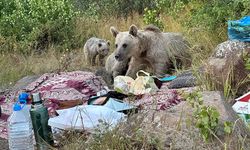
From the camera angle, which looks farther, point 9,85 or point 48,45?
point 48,45

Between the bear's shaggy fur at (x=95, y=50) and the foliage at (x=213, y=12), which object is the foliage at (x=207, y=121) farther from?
the bear's shaggy fur at (x=95, y=50)

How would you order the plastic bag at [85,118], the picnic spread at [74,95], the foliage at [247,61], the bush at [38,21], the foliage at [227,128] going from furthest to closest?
the bush at [38,21] → the picnic spread at [74,95] → the foliage at [247,61] → the plastic bag at [85,118] → the foliage at [227,128]

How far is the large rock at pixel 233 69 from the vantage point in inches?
256

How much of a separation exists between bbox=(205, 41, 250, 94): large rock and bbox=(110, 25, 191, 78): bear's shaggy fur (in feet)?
8.85

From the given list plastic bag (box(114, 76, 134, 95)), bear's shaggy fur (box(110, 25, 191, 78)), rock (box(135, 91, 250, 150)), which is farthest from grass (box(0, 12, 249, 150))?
plastic bag (box(114, 76, 134, 95))

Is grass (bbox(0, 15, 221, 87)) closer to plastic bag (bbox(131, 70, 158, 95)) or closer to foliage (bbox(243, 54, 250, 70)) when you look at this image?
plastic bag (bbox(131, 70, 158, 95))

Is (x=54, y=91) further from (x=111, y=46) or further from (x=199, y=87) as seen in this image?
(x=111, y=46)

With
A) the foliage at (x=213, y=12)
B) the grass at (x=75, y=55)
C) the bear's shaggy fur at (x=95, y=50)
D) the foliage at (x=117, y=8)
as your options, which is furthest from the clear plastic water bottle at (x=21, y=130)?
the foliage at (x=117, y=8)

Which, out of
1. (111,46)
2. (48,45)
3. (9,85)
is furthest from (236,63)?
(48,45)

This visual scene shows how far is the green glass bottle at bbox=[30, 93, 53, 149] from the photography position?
5.41 m

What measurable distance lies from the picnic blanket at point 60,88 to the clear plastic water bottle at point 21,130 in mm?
1483

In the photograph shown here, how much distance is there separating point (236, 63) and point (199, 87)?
46cm

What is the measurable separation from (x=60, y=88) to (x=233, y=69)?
2.32 meters

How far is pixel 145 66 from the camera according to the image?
9906 mm
